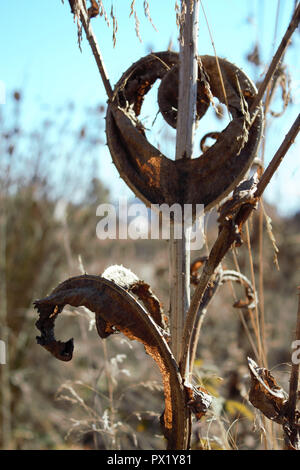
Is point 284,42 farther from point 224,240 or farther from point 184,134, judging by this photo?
point 224,240

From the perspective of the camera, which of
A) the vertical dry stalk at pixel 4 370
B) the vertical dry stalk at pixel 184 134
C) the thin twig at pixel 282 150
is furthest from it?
the vertical dry stalk at pixel 4 370

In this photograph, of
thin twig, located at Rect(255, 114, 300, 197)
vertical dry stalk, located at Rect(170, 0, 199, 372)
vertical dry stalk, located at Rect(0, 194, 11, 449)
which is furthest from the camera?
vertical dry stalk, located at Rect(0, 194, 11, 449)

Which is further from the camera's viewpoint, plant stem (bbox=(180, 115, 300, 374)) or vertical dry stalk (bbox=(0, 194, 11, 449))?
vertical dry stalk (bbox=(0, 194, 11, 449))

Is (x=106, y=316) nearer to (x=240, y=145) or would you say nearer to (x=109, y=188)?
(x=240, y=145)

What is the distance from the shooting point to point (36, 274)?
3.75 metres

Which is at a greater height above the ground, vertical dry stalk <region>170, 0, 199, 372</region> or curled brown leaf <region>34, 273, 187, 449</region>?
vertical dry stalk <region>170, 0, 199, 372</region>

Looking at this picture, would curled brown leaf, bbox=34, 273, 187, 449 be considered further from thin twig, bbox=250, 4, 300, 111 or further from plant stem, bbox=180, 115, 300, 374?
thin twig, bbox=250, 4, 300, 111

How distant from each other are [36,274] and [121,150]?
10.2 feet

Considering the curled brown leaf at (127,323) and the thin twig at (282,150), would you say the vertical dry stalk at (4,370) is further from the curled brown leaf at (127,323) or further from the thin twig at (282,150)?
the thin twig at (282,150)

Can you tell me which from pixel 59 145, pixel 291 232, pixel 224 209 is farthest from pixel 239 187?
pixel 291 232

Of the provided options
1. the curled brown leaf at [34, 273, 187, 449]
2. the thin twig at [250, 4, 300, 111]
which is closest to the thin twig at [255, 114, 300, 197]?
Answer: the thin twig at [250, 4, 300, 111]

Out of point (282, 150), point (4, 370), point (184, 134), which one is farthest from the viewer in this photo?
point (4, 370)

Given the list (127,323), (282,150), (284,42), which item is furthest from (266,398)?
(284,42)

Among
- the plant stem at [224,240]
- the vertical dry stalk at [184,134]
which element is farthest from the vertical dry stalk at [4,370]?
the plant stem at [224,240]
